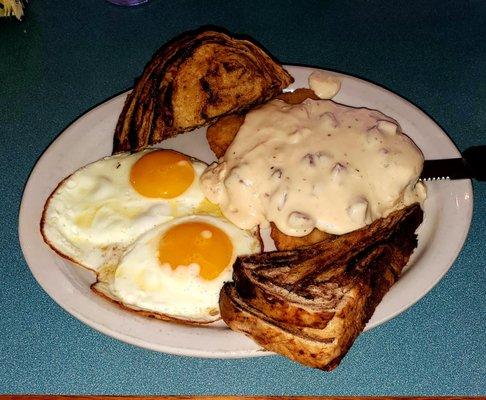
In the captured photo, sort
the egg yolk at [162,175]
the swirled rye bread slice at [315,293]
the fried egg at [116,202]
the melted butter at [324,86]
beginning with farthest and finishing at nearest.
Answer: the melted butter at [324,86] < the egg yolk at [162,175] < the fried egg at [116,202] < the swirled rye bread slice at [315,293]

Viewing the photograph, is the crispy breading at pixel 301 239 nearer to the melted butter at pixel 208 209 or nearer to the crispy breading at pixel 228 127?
the melted butter at pixel 208 209

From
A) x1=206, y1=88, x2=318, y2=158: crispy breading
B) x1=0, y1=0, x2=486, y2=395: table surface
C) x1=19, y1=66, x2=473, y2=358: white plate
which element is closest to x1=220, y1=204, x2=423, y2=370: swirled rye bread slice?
x1=19, y1=66, x2=473, y2=358: white plate

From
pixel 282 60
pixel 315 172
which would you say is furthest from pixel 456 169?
pixel 282 60

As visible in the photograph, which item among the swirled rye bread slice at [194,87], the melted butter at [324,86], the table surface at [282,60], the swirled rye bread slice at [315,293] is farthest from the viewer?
the melted butter at [324,86]

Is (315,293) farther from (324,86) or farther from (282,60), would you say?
(282,60)

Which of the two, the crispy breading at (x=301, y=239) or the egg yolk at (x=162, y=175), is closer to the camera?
the crispy breading at (x=301, y=239)

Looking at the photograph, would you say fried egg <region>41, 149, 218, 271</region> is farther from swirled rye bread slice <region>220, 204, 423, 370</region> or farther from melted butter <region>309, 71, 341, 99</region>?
melted butter <region>309, 71, 341, 99</region>

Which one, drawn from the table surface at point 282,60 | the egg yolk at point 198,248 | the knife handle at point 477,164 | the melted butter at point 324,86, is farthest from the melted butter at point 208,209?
the knife handle at point 477,164
